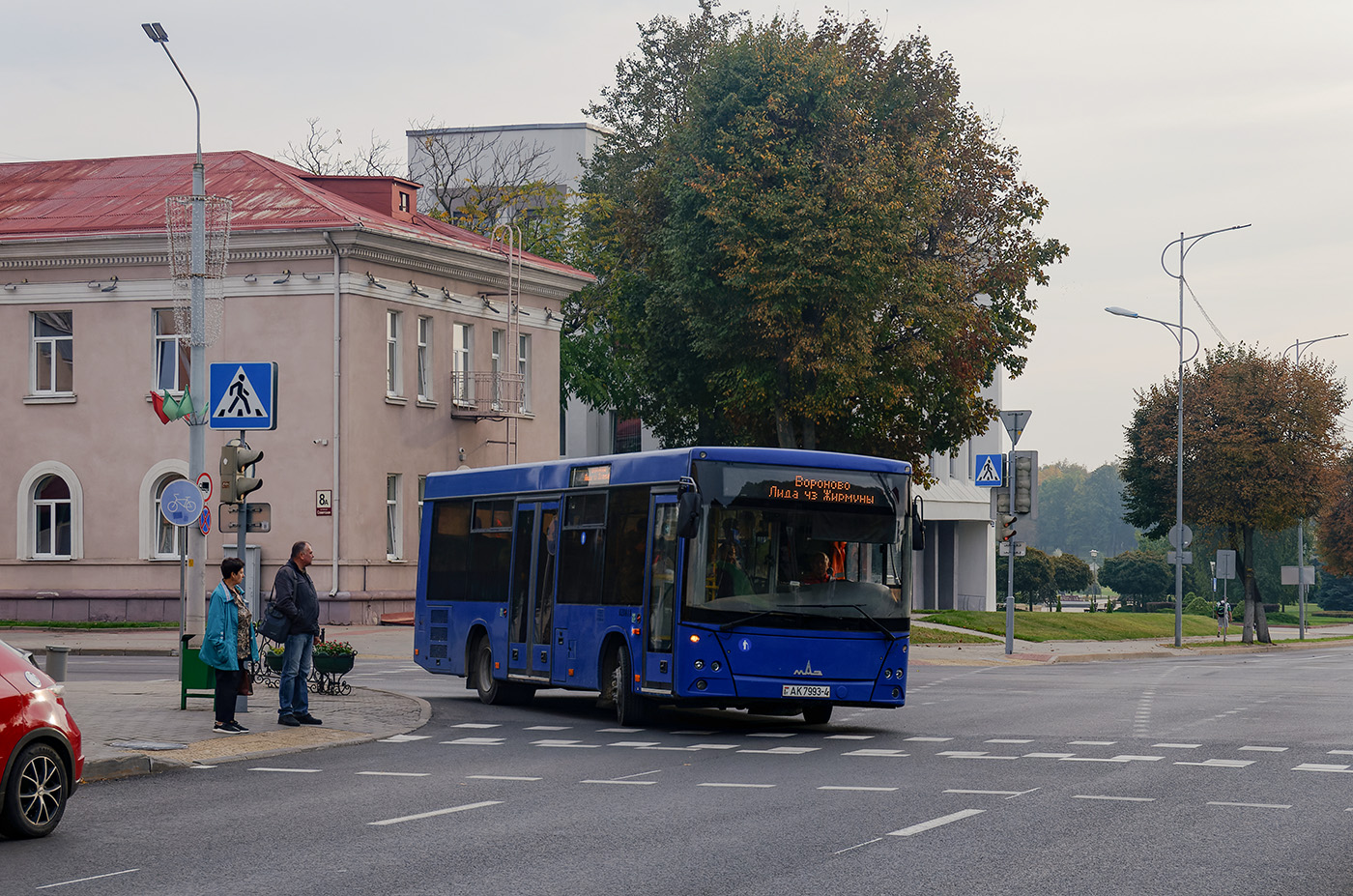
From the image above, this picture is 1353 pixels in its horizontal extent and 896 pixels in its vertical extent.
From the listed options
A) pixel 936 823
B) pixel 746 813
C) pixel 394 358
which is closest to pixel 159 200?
pixel 394 358

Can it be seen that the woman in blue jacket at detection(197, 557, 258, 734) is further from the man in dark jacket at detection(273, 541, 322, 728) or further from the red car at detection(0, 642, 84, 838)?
the red car at detection(0, 642, 84, 838)

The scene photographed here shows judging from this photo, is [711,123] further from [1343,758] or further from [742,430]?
[1343,758]

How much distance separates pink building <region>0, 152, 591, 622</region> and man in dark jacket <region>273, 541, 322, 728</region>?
22478 millimetres

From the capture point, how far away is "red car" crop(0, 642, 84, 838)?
34.2 ft

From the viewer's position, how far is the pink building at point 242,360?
40.7 meters

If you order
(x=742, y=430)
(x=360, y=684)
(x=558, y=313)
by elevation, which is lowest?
(x=360, y=684)

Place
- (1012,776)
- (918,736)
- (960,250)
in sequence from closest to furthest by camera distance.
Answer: (1012,776)
(918,736)
(960,250)

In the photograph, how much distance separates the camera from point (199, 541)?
21.6 m

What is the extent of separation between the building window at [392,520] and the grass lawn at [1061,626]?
41.9ft

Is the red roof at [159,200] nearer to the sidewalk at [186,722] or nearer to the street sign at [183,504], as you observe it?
the sidewalk at [186,722]

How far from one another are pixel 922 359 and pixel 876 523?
21520mm

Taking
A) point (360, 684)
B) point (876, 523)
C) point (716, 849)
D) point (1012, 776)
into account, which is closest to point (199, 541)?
point (360, 684)

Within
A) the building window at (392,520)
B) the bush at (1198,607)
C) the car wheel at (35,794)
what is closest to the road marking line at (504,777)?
the car wheel at (35,794)

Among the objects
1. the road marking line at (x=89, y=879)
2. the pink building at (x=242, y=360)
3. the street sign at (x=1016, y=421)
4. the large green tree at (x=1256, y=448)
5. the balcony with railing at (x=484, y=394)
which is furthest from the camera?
the large green tree at (x=1256, y=448)
